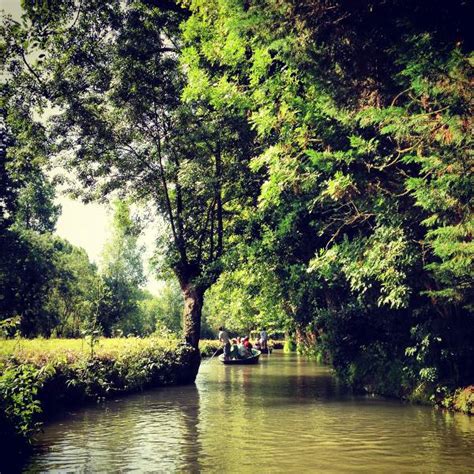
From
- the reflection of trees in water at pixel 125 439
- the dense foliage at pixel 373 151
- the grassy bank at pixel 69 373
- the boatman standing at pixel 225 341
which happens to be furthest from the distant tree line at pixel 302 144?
the boatman standing at pixel 225 341

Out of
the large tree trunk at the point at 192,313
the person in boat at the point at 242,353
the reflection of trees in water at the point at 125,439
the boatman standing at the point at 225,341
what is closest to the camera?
the reflection of trees in water at the point at 125,439

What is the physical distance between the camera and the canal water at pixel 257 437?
26.4ft

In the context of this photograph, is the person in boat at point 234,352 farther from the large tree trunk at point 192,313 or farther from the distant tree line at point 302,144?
the large tree trunk at point 192,313

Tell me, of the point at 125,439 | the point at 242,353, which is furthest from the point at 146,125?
the point at 242,353

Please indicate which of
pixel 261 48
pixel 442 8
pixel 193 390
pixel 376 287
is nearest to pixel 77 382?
pixel 193 390

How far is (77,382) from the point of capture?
14.6m

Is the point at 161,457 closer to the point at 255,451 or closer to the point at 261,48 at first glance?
the point at 255,451

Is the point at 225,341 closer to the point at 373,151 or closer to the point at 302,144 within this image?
the point at 302,144

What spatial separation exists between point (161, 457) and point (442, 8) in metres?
9.14

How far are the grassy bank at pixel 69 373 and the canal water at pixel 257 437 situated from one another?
0.69 metres

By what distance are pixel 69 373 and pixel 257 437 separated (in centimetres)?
684

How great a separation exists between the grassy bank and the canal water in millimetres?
693

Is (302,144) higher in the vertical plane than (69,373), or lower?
higher

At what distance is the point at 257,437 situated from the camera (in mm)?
10133
